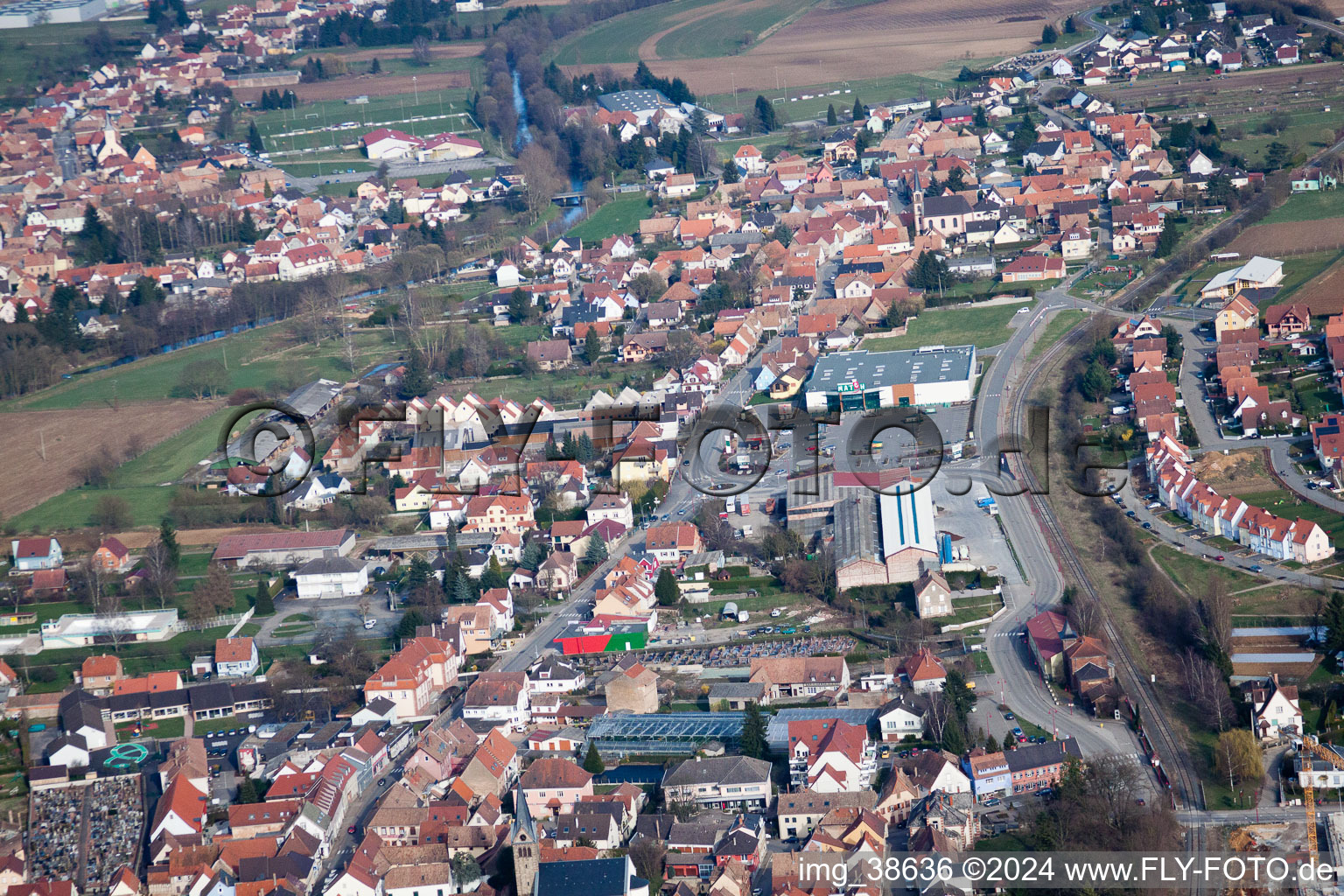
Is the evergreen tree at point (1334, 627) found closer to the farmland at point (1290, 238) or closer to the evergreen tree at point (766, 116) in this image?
the farmland at point (1290, 238)

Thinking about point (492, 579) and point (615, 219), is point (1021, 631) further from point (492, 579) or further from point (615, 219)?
point (615, 219)

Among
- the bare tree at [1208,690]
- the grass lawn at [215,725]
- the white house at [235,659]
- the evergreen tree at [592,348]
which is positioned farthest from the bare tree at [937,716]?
the evergreen tree at [592,348]

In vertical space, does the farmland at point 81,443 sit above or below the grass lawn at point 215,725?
above

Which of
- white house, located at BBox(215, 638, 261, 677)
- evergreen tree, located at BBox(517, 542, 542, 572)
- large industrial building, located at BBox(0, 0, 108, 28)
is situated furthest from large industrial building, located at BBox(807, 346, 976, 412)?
large industrial building, located at BBox(0, 0, 108, 28)

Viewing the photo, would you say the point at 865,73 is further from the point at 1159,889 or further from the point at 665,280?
the point at 1159,889

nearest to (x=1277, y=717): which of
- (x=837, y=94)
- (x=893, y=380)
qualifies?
(x=893, y=380)

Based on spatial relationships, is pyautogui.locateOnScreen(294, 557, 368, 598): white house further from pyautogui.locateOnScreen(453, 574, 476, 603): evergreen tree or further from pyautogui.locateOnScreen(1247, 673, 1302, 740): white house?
pyautogui.locateOnScreen(1247, 673, 1302, 740): white house
